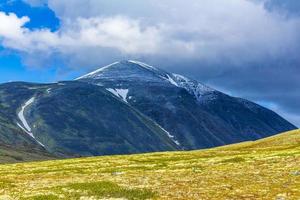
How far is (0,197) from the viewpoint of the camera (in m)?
42.6

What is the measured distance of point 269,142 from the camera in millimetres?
116625

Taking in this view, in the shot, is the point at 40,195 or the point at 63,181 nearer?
the point at 40,195

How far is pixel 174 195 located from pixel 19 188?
1661cm

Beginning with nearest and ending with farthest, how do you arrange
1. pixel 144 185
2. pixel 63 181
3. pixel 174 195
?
1. pixel 174 195
2. pixel 144 185
3. pixel 63 181

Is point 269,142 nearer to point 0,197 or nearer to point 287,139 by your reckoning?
point 287,139

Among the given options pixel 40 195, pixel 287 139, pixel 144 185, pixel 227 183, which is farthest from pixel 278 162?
pixel 287 139

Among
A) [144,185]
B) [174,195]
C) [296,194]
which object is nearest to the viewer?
[296,194]

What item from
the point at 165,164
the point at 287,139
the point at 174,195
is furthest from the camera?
the point at 287,139

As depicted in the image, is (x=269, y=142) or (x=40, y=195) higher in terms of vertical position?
(x=269, y=142)

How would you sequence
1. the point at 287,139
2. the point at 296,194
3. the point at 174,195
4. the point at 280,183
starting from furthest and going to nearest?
the point at 287,139 < the point at 280,183 < the point at 174,195 < the point at 296,194

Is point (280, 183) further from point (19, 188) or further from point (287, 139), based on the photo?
point (287, 139)

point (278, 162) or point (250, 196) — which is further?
point (278, 162)

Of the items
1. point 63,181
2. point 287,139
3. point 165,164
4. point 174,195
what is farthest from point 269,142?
point 174,195

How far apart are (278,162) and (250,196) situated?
73.1ft
